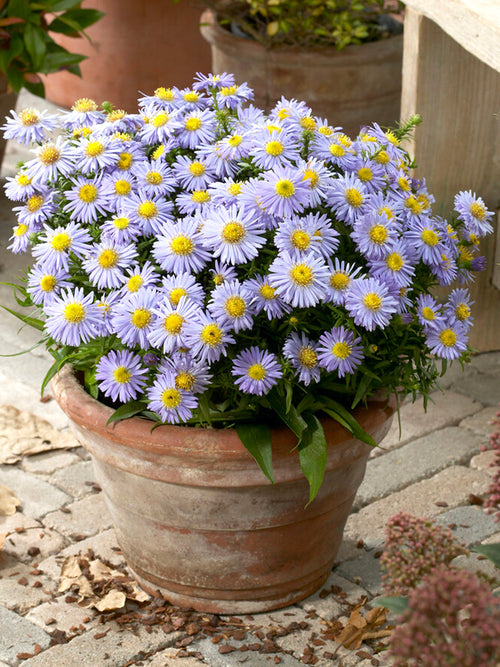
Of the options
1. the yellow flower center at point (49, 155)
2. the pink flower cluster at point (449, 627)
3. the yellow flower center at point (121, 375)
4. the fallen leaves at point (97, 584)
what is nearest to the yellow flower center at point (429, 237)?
the yellow flower center at point (121, 375)

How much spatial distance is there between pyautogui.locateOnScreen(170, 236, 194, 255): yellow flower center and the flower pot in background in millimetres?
3321

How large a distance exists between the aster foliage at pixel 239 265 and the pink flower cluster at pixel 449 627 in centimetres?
63

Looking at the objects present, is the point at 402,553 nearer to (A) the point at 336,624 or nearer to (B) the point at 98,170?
(A) the point at 336,624

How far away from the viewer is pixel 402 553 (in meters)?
1.15

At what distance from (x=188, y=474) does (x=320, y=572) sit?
0.44 m

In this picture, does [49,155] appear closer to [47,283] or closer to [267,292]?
[47,283]

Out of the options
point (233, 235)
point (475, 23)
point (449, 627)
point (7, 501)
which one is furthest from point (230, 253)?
point (7, 501)

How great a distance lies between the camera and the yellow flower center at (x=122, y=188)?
5.65 feet

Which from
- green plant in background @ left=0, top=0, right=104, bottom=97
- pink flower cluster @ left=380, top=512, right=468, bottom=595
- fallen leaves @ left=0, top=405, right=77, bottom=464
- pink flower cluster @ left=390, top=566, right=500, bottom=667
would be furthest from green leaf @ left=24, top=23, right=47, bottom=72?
pink flower cluster @ left=390, top=566, right=500, bottom=667

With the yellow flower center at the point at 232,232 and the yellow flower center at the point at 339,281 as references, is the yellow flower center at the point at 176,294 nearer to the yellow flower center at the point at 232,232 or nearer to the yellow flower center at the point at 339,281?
the yellow flower center at the point at 232,232

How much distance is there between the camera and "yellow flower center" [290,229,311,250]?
1.56 meters

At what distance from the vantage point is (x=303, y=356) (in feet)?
5.25

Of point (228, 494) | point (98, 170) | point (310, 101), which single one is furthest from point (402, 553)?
point (310, 101)

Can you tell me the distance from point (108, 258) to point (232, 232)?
0.78ft
